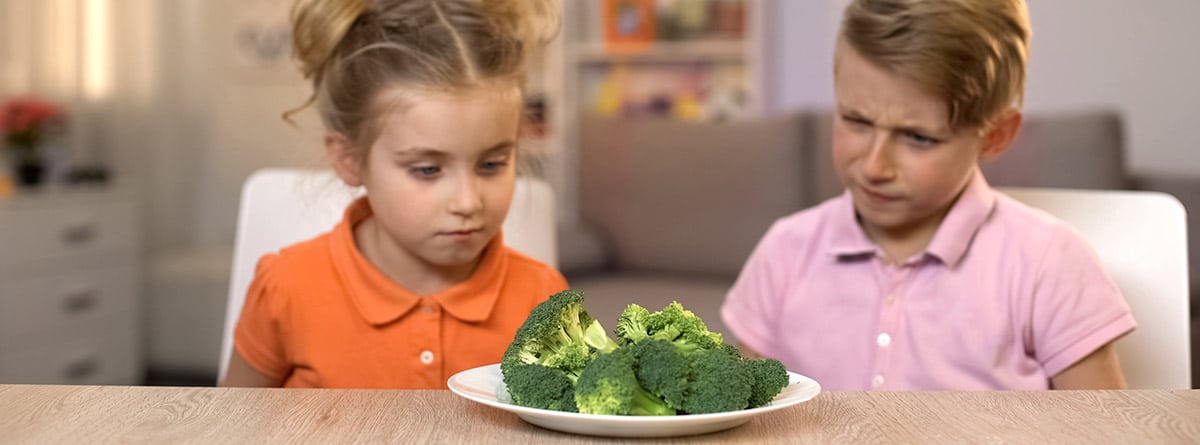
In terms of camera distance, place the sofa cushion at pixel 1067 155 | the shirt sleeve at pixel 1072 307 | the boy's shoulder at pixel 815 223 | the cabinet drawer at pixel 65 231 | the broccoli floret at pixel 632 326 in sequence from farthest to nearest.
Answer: the cabinet drawer at pixel 65 231, the sofa cushion at pixel 1067 155, the boy's shoulder at pixel 815 223, the shirt sleeve at pixel 1072 307, the broccoli floret at pixel 632 326

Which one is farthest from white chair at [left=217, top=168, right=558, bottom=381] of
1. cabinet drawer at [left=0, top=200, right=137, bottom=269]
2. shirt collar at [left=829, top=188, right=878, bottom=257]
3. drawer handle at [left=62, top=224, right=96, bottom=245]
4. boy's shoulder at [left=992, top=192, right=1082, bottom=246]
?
drawer handle at [left=62, top=224, right=96, bottom=245]

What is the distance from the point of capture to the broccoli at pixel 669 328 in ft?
2.80

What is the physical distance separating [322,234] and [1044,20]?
139 inches

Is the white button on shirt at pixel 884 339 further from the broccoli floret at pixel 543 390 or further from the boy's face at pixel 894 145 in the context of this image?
the broccoli floret at pixel 543 390

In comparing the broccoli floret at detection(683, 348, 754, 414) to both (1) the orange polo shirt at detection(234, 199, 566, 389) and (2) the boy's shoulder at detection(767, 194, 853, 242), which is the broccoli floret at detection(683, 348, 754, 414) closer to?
(1) the orange polo shirt at detection(234, 199, 566, 389)

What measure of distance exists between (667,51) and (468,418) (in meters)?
4.62

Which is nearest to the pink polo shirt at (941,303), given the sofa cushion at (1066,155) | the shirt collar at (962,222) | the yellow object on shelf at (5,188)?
the shirt collar at (962,222)

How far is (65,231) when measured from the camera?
4109 millimetres

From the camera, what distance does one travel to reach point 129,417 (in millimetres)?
855

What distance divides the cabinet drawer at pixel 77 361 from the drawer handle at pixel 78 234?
1.08 ft

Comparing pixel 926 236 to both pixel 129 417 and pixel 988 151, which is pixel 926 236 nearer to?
pixel 988 151

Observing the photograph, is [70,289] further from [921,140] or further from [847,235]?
[921,140]

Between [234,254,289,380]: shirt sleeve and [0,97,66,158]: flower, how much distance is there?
313 centimetres

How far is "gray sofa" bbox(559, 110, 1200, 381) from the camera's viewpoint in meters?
3.66
